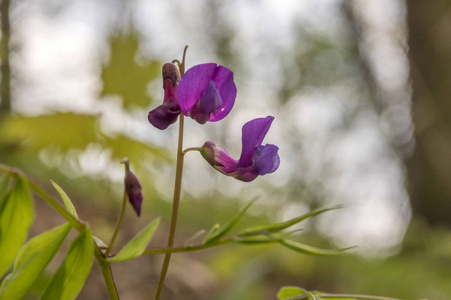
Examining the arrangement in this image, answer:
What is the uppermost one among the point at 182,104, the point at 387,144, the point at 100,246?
the point at 182,104

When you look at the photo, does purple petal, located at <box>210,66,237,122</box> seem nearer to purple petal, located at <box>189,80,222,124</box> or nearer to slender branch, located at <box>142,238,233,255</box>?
purple petal, located at <box>189,80,222,124</box>

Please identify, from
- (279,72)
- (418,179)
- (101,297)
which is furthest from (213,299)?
(279,72)

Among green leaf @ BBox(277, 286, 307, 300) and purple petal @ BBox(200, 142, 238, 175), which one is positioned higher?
purple petal @ BBox(200, 142, 238, 175)

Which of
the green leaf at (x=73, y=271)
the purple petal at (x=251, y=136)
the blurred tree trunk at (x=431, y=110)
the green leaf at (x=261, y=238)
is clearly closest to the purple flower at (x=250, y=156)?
the purple petal at (x=251, y=136)

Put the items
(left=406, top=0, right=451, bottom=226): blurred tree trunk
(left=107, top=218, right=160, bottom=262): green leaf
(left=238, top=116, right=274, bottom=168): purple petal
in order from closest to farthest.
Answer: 1. (left=107, top=218, right=160, bottom=262): green leaf
2. (left=238, top=116, right=274, bottom=168): purple petal
3. (left=406, top=0, right=451, bottom=226): blurred tree trunk

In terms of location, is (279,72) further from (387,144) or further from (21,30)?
(21,30)

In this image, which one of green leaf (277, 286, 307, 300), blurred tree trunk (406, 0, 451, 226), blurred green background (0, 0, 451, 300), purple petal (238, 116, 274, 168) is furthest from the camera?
blurred tree trunk (406, 0, 451, 226)

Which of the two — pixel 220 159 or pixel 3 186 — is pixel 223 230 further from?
pixel 3 186

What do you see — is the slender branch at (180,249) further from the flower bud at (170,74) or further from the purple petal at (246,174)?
the flower bud at (170,74)

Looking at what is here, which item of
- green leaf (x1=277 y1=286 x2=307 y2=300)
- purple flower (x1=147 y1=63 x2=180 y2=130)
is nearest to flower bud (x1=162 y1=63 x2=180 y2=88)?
purple flower (x1=147 y1=63 x2=180 y2=130)
